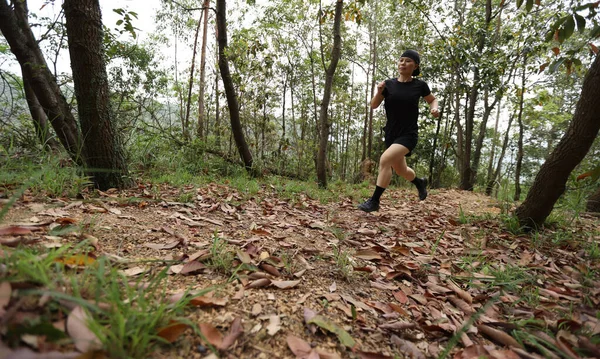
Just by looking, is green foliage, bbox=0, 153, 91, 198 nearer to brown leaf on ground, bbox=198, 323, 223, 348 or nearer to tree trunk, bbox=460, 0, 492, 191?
brown leaf on ground, bbox=198, 323, 223, 348

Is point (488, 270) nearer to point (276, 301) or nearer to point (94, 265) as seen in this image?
point (276, 301)

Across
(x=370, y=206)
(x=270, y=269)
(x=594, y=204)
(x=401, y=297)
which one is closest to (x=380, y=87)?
(x=370, y=206)

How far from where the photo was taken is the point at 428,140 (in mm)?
15297

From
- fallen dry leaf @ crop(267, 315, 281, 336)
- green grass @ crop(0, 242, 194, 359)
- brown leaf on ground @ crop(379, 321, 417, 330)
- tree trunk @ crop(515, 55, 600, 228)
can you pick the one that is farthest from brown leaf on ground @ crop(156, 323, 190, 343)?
tree trunk @ crop(515, 55, 600, 228)

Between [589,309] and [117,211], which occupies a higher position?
[117,211]

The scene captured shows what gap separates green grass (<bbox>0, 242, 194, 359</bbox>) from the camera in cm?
74

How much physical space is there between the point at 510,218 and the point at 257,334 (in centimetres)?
326

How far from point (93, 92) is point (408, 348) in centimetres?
304

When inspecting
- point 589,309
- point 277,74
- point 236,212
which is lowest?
point 589,309

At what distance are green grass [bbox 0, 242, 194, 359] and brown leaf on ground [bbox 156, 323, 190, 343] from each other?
2cm

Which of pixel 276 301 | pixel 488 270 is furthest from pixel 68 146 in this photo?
pixel 488 270

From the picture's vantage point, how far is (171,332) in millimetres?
888

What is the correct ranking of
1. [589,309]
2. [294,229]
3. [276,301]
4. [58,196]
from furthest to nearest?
[294,229] < [58,196] < [589,309] < [276,301]

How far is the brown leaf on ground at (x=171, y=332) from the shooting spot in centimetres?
87
